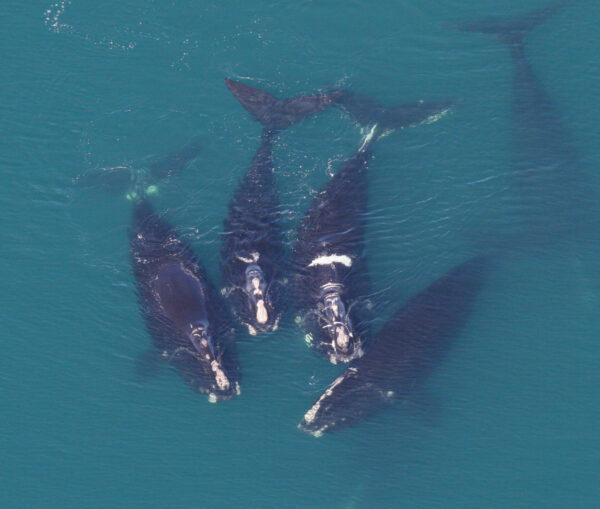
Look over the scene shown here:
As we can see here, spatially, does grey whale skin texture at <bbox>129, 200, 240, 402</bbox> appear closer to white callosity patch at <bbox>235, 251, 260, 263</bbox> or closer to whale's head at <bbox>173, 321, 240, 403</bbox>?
whale's head at <bbox>173, 321, 240, 403</bbox>

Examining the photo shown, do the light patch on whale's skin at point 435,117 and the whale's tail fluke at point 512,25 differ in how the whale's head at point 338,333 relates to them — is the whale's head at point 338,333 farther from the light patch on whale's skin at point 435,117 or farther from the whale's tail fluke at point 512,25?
the whale's tail fluke at point 512,25

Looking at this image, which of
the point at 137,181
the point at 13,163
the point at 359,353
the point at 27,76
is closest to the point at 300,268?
the point at 359,353

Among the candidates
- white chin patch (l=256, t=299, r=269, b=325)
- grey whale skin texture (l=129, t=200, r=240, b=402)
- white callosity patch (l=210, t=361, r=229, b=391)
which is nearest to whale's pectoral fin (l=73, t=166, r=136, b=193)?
grey whale skin texture (l=129, t=200, r=240, b=402)

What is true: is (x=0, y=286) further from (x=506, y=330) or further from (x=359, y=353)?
(x=506, y=330)

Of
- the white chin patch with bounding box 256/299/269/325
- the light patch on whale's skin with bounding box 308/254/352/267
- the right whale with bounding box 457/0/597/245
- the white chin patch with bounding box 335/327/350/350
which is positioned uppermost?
the right whale with bounding box 457/0/597/245

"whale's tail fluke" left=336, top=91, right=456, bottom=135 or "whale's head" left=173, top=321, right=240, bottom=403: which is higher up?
"whale's tail fluke" left=336, top=91, right=456, bottom=135

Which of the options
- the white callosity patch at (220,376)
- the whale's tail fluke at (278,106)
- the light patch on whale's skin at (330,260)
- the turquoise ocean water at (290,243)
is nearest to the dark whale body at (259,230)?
the whale's tail fluke at (278,106)
